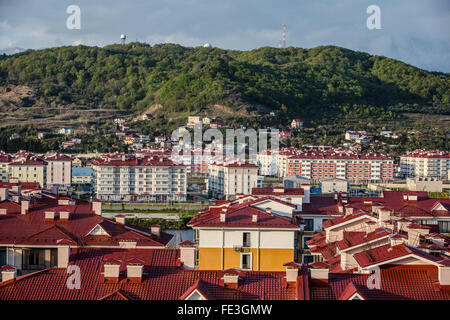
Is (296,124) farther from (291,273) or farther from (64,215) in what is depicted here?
(291,273)

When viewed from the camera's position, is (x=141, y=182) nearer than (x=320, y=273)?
No

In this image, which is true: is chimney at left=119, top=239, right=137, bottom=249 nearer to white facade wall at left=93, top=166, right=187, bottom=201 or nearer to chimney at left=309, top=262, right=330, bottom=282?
chimney at left=309, top=262, right=330, bottom=282

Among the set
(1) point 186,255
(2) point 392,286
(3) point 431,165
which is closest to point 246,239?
(1) point 186,255

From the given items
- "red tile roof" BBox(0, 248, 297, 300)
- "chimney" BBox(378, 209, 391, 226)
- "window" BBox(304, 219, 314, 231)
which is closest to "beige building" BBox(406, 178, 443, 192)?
"window" BBox(304, 219, 314, 231)

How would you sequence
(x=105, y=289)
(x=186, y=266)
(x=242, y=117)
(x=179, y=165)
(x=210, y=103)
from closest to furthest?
(x=105, y=289) → (x=186, y=266) → (x=179, y=165) → (x=242, y=117) → (x=210, y=103)

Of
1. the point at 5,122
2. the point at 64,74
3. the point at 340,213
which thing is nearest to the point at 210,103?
the point at 5,122

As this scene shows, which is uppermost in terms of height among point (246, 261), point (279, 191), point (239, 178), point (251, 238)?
point (279, 191)
